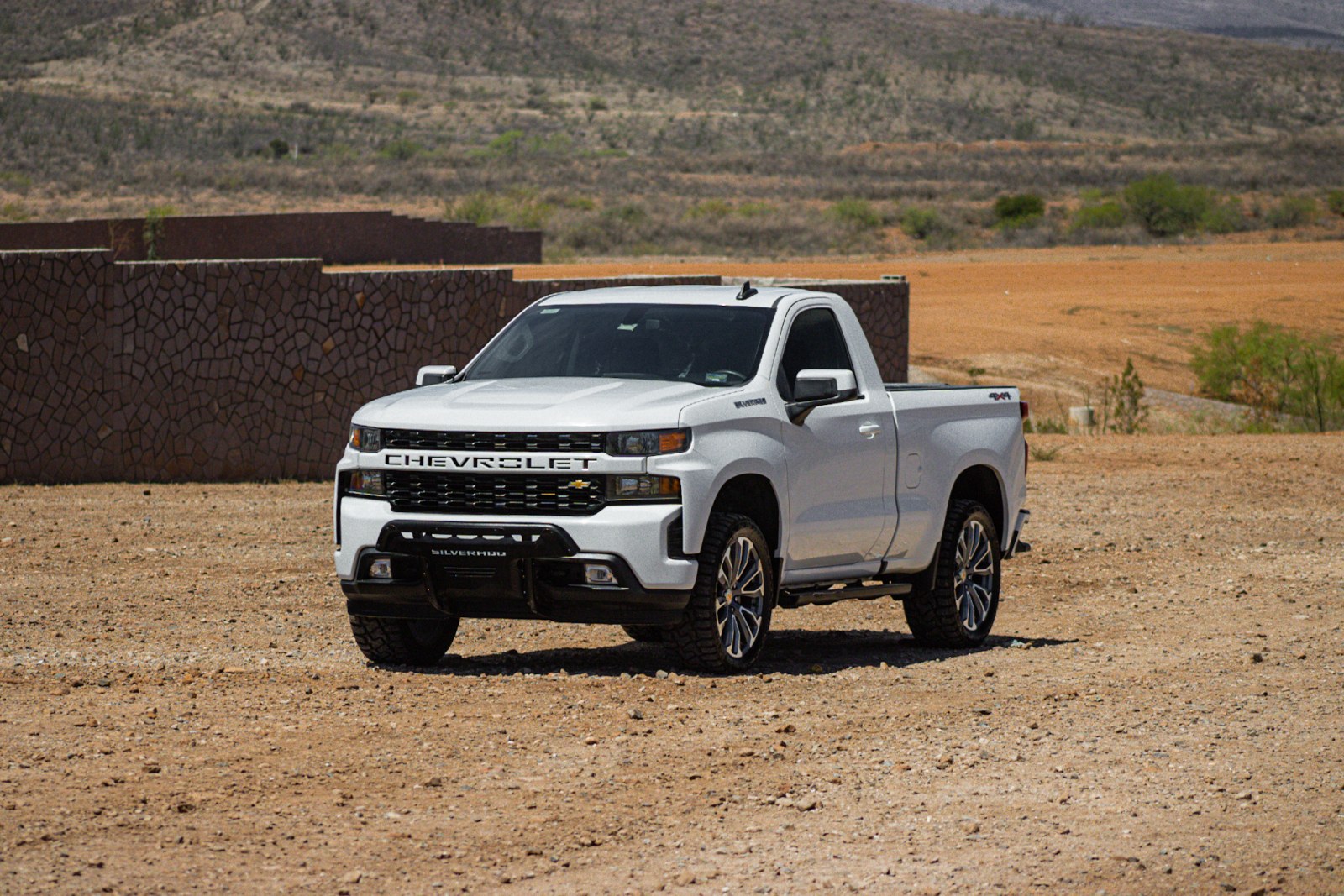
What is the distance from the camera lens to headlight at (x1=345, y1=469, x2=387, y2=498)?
30.6ft

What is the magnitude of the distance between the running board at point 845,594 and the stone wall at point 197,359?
27.6 ft

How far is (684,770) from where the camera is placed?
757 centimetres

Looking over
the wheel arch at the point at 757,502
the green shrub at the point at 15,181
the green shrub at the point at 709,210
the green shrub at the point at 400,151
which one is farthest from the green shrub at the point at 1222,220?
the wheel arch at the point at 757,502

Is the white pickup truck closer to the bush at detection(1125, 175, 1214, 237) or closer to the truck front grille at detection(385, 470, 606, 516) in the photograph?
the truck front grille at detection(385, 470, 606, 516)

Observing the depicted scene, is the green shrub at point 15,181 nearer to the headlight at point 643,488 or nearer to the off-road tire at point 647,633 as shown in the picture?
the off-road tire at point 647,633

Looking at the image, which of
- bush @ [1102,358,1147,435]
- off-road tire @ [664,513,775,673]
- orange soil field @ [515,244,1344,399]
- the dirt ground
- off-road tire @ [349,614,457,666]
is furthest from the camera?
orange soil field @ [515,244,1344,399]

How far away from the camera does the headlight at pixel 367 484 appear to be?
30.6ft

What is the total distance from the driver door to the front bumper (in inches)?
46.4

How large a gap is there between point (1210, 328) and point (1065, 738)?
1045 inches

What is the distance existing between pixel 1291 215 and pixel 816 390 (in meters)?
61.0

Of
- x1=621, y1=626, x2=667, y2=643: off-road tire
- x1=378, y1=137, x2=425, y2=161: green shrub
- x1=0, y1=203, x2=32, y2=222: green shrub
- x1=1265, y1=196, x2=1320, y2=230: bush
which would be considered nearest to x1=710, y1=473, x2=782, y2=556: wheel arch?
x1=621, y1=626, x2=667, y2=643: off-road tire

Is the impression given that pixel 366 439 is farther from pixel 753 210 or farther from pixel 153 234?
pixel 753 210

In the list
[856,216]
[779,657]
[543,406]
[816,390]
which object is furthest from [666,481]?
[856,216]

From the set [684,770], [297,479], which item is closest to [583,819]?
[684,770]
